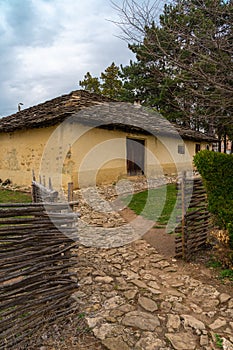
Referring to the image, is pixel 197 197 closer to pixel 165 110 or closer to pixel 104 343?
pixel 104 343

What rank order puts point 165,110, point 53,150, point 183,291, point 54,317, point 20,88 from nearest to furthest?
point 54,317
point 183,291
point 53,150
point 20,88
point 165,110

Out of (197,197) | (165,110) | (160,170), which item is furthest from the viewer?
(165,110)

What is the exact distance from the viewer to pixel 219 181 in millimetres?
3449

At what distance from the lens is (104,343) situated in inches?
87.2

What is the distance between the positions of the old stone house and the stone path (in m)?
5.86

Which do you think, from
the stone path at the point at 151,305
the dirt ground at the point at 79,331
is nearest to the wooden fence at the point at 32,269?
the dirt ground at the point at 79,331

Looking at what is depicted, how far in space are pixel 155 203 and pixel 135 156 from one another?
478 cm

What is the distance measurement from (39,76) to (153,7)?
456 inches

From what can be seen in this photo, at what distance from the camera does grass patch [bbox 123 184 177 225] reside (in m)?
6.40

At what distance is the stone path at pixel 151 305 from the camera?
2.28m

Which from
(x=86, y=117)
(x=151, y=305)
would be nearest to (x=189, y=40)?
(x=151, y=305)

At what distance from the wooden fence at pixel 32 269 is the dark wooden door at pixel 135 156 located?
923cm

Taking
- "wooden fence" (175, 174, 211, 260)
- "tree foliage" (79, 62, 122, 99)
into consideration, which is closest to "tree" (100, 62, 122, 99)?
"tree foliage" (79, 62, 122, 99)

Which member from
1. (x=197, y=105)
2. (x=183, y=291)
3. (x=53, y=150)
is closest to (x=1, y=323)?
(x=183, y=291)
